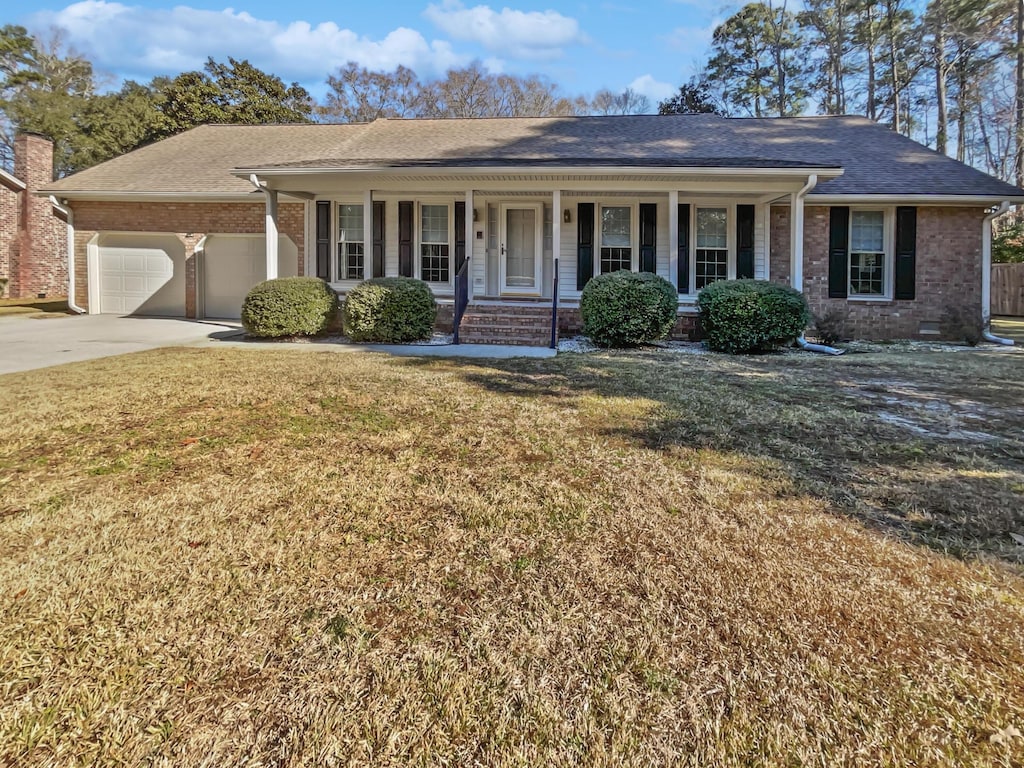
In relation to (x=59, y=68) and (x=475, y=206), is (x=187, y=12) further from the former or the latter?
(x=475, y=206)

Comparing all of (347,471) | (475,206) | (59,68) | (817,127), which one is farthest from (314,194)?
(59,68)

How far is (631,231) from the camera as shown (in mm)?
12336

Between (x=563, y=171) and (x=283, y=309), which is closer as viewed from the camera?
(x=283, y=309)

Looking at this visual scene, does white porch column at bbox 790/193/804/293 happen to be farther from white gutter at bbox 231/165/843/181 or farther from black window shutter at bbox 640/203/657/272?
black window shutter at bbox 640/203/657/272

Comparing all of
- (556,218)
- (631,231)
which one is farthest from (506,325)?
(631,231)

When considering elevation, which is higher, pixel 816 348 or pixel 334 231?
pixel 334 231

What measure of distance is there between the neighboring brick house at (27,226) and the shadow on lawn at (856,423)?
19060 mm

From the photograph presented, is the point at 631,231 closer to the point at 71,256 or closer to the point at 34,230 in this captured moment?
the point at 71,256

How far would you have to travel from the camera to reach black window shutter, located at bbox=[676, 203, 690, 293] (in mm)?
12234

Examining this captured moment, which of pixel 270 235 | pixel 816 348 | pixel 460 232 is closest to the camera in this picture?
pixel 816 348

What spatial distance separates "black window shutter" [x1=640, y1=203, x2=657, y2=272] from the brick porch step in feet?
8.64

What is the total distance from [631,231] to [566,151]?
7.11 feet

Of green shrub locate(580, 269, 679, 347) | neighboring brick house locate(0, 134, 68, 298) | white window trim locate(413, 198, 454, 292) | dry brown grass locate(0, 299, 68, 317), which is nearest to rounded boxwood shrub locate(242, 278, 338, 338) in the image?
white window trim locate(413, 198, 454, 292)

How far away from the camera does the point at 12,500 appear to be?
9.61 ft
